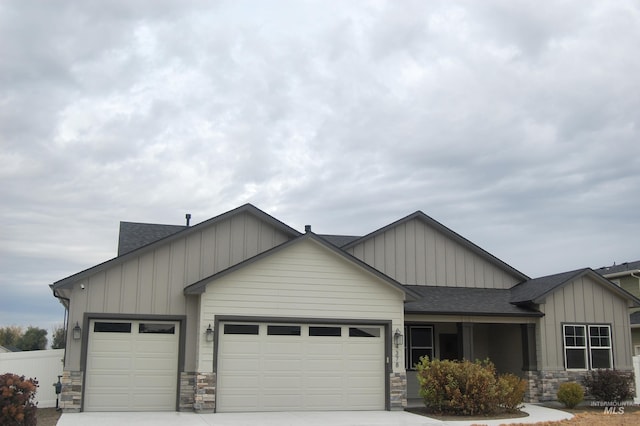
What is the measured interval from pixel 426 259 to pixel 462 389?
20.8 ft

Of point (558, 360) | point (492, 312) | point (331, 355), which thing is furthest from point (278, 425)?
point (558, 360)

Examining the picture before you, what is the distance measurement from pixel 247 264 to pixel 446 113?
7.96m

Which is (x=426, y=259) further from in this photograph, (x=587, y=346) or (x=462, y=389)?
(x=462, y=389)

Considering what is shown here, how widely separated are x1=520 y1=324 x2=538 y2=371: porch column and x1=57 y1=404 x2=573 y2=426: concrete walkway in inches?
135

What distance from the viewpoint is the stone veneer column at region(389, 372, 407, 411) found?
18688mm

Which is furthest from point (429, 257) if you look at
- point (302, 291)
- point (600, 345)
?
point (302, 291)

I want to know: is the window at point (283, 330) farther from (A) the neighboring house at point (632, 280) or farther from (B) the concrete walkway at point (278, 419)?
(A) the neighboring house at point (632, 280)

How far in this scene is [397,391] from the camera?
1881cm

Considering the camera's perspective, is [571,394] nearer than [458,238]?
Yes

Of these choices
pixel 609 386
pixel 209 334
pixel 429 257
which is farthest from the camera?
pixel 429 257

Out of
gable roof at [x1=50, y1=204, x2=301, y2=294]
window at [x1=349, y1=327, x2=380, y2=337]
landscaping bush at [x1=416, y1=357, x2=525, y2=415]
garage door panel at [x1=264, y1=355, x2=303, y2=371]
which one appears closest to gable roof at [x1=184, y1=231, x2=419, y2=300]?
window at [x1=349, y1=327, x2=380, y2=337]

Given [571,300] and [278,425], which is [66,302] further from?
[571,300]

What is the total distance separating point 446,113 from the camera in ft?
68.8

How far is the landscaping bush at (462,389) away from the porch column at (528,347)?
3.33 m
